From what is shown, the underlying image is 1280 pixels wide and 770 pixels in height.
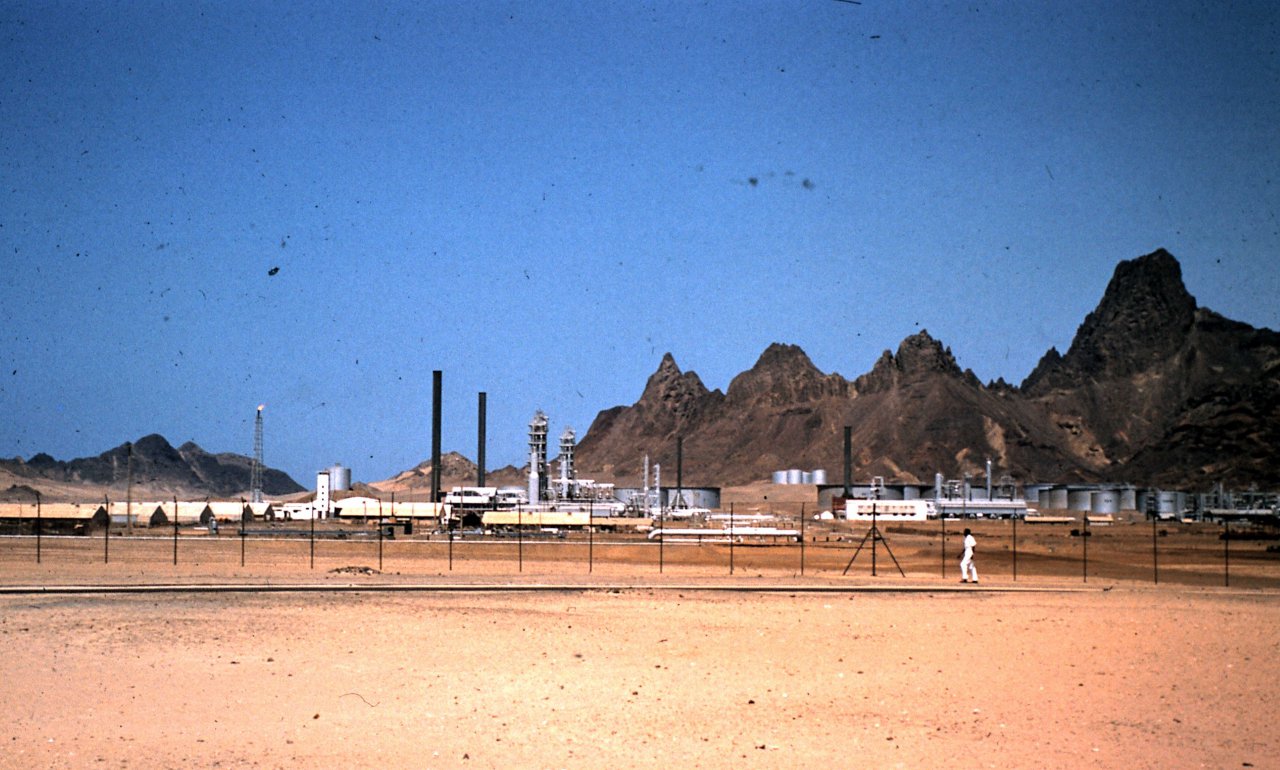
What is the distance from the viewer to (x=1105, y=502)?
144250 millimetres

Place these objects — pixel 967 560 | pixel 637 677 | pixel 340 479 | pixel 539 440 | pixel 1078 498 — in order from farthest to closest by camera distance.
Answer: pixel 340 479
pixel 1078 498
pixel 539 440
pixel 967 560
pixel 637 677

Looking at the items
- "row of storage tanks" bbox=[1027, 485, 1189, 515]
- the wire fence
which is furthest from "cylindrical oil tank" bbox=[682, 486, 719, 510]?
the wire fence

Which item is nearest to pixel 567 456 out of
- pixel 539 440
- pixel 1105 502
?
pixel 539 440

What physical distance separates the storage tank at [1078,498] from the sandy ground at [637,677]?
385 feet

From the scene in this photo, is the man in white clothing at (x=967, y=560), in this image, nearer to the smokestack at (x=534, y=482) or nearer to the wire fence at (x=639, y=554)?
the wire fence at (x=639, y=554)

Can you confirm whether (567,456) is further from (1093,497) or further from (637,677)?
(637,677)

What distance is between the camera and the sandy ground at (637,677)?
49.9ft

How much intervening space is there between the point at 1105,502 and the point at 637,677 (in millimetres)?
135704

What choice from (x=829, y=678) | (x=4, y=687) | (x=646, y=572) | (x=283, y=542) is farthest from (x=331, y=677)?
(x=283, y=542)

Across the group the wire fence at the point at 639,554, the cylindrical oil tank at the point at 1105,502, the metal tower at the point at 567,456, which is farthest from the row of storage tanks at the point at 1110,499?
the metal tower at the point at 567,456

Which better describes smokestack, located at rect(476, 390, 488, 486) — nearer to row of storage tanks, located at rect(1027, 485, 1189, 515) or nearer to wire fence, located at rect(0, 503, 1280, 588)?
wire fence, located at rect(0, 503, 1280, 588)

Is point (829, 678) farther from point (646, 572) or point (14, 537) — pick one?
point (14, 537)

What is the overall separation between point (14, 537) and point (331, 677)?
5988 cm

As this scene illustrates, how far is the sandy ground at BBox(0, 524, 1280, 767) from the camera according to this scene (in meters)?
15.2
